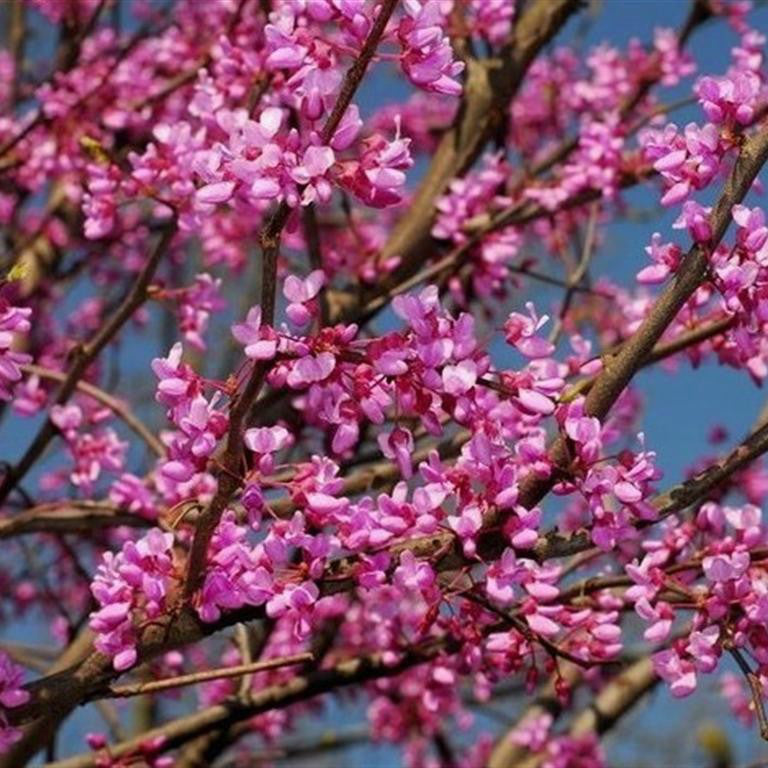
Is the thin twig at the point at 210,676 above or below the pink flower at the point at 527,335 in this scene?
below

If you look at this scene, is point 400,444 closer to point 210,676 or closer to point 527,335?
point 527,335

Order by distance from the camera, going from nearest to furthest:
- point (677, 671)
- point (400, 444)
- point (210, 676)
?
→ point (400, 444) → point (210, 676) → point (677, 671)

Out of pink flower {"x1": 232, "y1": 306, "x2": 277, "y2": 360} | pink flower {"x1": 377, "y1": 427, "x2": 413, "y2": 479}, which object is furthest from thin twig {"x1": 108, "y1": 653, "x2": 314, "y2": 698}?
pink flower {"x1": 232, "y1": 306, "x2": 277, "y2": 360}

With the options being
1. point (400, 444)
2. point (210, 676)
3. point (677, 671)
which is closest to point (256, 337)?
point (400, 444)

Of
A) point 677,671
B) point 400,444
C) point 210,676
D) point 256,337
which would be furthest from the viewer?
point 677,671

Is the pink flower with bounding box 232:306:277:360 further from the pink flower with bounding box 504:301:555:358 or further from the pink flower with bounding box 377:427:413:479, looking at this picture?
the pink flower with bounding box 504:301:555:358

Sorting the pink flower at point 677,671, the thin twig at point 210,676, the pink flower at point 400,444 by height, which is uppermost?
the pink flower at point 400,444

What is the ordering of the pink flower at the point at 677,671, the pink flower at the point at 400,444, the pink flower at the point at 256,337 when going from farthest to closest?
the pink flower at the point at 677,671 → the pink flower at the point at 400,444 → the pink flower at the point at 256,337

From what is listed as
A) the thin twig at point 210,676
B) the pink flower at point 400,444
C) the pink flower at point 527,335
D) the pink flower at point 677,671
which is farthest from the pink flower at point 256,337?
the pink flower at point 677,671

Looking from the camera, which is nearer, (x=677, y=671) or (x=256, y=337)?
(x=256, y=337)

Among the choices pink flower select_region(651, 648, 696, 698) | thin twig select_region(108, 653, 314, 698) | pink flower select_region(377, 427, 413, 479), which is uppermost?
pink flower select_region(377, 427, 413, 479)

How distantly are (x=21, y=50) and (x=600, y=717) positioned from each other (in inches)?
200

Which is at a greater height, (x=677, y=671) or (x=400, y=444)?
(x=400, y=444)

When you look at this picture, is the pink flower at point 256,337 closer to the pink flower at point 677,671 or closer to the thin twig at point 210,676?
the thin twig at point 210,676
